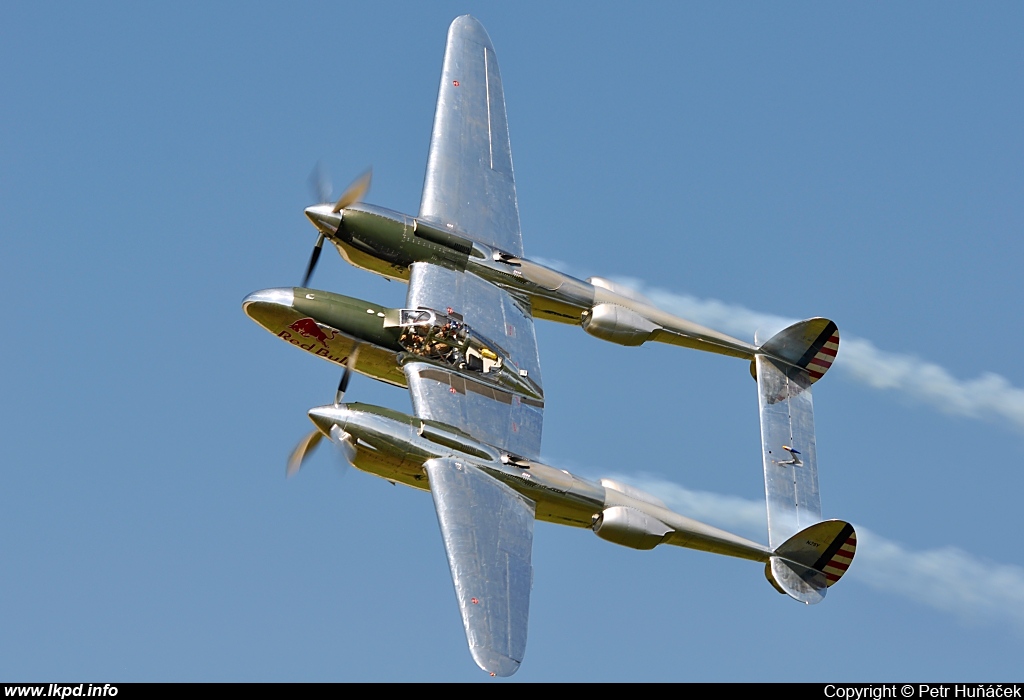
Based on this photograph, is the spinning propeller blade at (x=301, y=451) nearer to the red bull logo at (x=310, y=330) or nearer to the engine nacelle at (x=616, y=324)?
the red bull logo at (x=310, y=330)

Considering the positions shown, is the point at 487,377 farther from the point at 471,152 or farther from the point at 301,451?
the point at 471,152

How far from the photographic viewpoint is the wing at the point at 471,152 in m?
54.7

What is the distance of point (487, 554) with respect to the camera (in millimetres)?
45812

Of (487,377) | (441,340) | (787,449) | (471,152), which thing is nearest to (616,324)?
(487,377)

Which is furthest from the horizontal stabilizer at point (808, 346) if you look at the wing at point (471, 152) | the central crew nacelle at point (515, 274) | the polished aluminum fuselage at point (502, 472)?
the wing at point (471, 152)

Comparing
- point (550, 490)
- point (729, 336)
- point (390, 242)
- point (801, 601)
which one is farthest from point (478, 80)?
point (801, 601)

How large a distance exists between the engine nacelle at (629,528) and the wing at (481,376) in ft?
9.67

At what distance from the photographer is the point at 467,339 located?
50.7 m

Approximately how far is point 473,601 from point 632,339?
13127 millimetres

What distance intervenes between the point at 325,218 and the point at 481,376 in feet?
24.0

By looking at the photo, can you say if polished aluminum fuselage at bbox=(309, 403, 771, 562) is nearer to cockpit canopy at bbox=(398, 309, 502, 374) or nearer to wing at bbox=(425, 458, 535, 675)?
wing at bbox=(425, 458, 535, 675)

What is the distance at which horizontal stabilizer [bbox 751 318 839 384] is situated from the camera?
5484cm

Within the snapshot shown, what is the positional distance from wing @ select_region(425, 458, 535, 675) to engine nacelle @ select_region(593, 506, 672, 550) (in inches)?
86.7

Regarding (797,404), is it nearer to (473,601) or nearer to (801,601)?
(801,601)
